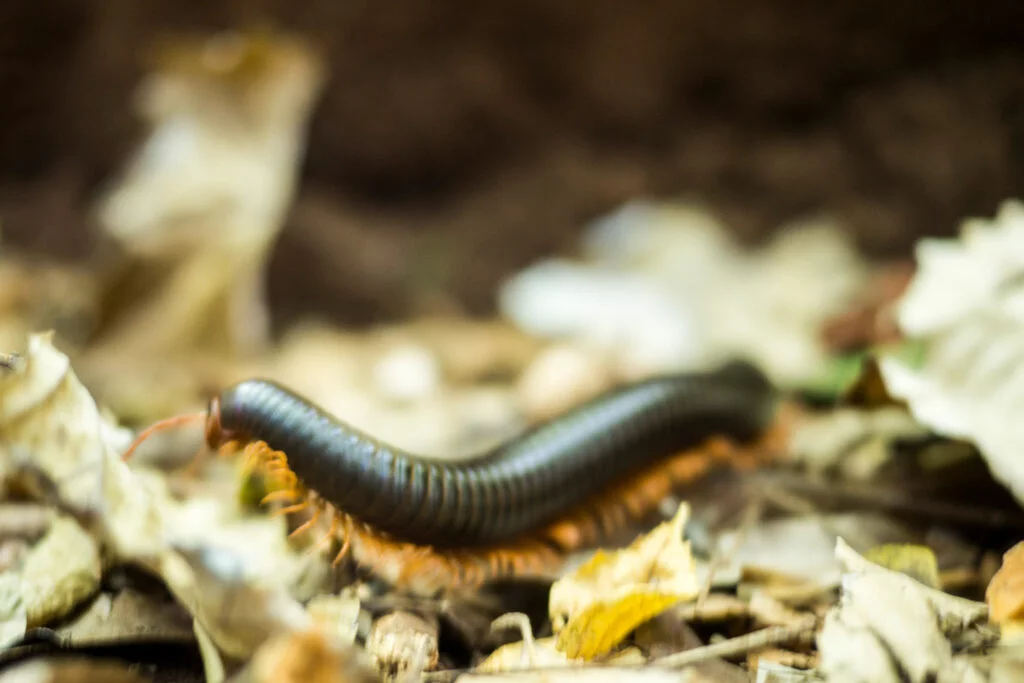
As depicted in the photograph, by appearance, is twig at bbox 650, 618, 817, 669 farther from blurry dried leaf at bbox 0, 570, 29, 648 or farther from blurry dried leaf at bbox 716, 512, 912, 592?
blurry dried leaf at bbox 0, 570, 29, 648

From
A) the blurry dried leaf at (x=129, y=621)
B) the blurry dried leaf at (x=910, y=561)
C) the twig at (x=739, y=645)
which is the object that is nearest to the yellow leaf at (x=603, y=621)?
the twig at (x=739, y=645)

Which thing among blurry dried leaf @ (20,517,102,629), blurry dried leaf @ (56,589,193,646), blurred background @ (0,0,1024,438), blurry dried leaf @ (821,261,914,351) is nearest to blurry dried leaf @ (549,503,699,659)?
blurry dried leaf @ (56,589,193,646)

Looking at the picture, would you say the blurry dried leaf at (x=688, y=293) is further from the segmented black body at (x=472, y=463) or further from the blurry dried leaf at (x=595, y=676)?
the blurry dried leaf at (x=595, y=676)

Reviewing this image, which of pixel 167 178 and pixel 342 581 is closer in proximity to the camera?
pixel 342 581

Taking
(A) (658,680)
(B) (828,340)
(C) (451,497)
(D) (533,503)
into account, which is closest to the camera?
(A) (658,680)

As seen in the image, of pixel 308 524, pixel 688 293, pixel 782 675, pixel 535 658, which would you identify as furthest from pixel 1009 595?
pixel 688 293

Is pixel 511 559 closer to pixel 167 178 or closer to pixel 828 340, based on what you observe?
pixel 828 340

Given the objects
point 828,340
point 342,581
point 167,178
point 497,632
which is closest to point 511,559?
point 497,632

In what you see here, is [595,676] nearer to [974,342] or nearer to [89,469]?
[89,469]
